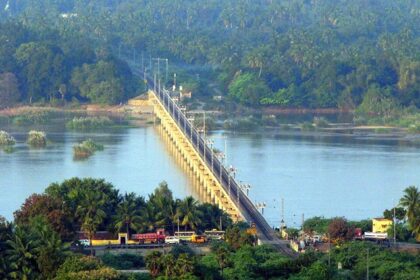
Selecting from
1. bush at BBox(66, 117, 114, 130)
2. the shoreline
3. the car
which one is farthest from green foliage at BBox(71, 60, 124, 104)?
the car

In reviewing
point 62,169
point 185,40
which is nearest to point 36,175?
point 62,169

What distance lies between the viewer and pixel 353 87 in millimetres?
103625

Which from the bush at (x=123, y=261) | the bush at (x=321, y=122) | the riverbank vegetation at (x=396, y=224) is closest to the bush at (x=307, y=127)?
the bush at (x=321, y=122)

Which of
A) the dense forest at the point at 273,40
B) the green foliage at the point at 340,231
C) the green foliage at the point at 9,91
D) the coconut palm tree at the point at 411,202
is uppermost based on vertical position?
the dense forest at the point at 273,40

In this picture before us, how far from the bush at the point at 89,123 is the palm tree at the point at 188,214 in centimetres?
3755

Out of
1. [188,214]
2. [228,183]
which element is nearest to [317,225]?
[188,214]

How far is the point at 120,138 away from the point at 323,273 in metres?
42.2

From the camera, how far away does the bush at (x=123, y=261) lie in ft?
146

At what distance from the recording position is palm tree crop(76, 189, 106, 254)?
50094 mm

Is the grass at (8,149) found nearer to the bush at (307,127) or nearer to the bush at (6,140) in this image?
the bush at (6,140)

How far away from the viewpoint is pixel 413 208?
51281mm

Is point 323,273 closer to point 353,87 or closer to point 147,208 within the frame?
point 147,208

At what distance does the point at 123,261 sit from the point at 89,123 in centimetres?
4555

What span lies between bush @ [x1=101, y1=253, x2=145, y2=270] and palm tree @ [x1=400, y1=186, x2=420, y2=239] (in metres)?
9.83
